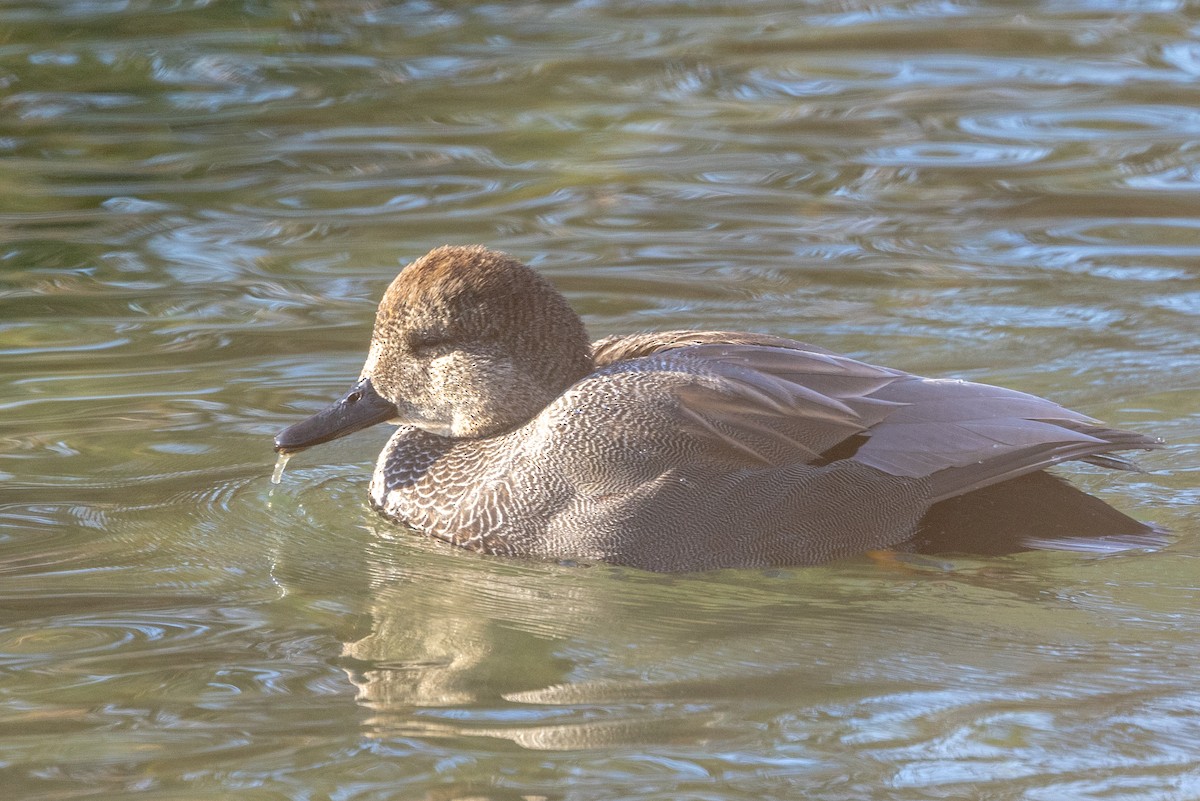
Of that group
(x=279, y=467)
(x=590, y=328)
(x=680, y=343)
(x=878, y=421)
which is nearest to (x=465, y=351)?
(x=680, y=343)

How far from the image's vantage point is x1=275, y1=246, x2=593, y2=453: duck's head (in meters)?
5.75

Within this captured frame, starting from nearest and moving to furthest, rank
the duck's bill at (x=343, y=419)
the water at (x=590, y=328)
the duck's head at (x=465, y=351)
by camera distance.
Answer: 1. the water at (x=590, y=328)
2. the duck's head at (x=465, y=351)
3. the duck's bill at (x=343, y=419)

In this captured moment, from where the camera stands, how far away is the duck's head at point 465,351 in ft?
18.9

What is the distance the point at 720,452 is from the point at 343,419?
1.40 metres

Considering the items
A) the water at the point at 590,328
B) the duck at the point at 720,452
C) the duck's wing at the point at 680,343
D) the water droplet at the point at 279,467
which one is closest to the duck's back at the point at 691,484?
the duck at the point at 720,452

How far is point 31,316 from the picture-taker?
26.7 feet

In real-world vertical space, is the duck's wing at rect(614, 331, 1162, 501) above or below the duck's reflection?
above

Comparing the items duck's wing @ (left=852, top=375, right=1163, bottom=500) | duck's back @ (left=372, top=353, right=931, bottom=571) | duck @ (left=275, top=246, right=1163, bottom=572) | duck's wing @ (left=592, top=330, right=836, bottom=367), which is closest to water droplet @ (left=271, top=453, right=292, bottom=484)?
duck @ (left=275, top=246, right=1163, bottom=572)

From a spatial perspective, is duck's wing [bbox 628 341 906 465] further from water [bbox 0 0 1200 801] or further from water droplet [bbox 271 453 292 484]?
water droplet [bbox 271 453 292 484]

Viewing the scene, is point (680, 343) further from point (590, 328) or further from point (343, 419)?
point (590, 328)

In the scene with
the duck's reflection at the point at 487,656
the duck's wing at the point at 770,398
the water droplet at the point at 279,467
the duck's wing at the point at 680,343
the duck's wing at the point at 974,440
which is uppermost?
the duck's wing at the point at 680,343

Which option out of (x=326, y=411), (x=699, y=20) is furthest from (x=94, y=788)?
(x=699, y=20)

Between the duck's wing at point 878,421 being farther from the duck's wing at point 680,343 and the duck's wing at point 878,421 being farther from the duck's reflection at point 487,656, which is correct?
the duck's reflection at point 487,656

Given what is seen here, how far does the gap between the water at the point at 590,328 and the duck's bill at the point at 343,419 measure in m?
0.32
